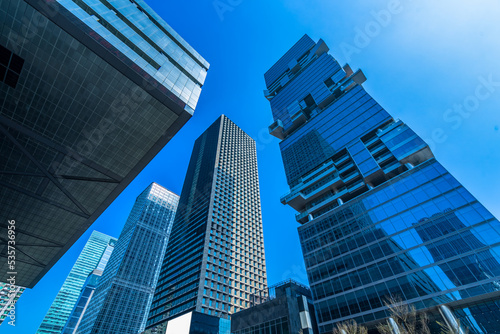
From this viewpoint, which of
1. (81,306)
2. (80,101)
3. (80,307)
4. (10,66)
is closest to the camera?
(10,66)

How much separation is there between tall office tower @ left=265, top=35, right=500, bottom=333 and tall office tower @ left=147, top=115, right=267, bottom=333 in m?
24.3

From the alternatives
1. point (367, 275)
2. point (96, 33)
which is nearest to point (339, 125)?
point (367, 275)

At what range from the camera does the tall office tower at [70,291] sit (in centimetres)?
15888

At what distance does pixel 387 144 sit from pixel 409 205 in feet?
59.7

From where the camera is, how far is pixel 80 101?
15062 mm

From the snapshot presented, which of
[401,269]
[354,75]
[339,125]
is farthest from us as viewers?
[354,75]

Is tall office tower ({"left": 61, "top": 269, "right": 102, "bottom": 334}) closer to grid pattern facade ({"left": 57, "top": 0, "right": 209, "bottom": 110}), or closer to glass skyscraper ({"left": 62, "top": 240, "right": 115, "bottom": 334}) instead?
glass skyscraper ({"left": 62, "top": 240, "right": 115, "bottom": 334})

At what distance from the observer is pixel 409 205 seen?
1754 inches

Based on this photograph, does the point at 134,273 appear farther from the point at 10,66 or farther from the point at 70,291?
the point at 10,66

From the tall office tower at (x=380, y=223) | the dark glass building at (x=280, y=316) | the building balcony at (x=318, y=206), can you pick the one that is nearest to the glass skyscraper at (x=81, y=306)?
the dark glass building at (x=280, y=316)

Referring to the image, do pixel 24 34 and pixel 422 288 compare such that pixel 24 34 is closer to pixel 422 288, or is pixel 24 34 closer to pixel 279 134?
pixel 422 288

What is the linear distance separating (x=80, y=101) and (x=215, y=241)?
6391 centimetres

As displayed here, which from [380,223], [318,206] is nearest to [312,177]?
[318,206]

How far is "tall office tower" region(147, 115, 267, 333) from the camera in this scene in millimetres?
62562
